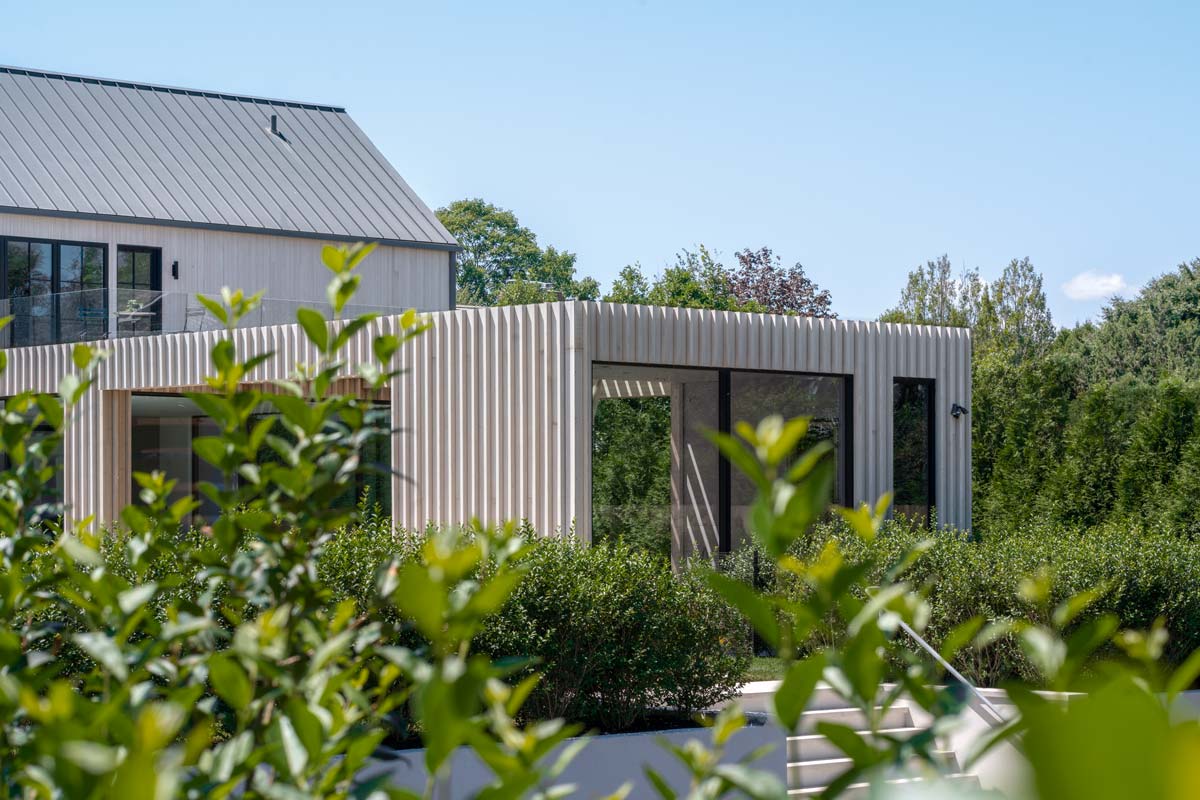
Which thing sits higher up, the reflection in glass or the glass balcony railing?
the glass balcony railing

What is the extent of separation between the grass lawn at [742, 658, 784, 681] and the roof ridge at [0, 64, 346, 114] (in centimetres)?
1906

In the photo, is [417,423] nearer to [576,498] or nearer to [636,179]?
[576,498]

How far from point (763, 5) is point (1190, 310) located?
69.2ft

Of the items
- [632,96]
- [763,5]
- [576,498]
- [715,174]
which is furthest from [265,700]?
[715,174]

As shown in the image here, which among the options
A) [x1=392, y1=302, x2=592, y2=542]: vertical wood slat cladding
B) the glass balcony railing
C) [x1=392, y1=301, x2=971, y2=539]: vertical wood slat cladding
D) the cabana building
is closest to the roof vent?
the cabana building

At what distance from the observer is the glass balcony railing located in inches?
639

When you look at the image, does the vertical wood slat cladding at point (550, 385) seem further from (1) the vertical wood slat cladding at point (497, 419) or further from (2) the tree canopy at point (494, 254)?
(2) the tree canopy at point (494, 254)

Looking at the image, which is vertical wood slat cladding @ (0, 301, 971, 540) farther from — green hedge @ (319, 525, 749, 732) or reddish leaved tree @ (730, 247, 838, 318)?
reddish leaved tree @ (730, 247, 838, 318)

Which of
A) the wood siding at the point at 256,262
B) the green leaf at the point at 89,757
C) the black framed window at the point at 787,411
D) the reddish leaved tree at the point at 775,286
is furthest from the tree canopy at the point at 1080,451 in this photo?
the reddish leaved tree at the point at 775,286

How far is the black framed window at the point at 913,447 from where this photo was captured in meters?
13.5

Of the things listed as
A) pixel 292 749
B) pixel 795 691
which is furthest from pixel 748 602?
pixel 292 749

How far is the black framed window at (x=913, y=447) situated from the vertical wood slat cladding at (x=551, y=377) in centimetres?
10

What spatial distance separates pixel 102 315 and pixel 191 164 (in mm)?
8923

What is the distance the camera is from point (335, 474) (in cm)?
211
